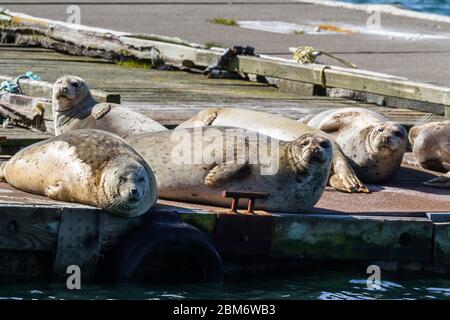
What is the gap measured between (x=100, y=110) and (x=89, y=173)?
209cm

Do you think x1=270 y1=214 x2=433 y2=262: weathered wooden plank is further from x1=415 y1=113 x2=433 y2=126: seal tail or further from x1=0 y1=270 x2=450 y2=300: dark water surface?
x1=415 y1=113 x2=433 y2=126: seal tail

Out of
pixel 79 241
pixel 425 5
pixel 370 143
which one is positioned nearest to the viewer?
pixel 79 241

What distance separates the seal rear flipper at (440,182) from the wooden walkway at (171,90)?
1662 millimetres

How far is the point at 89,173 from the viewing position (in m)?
8.02

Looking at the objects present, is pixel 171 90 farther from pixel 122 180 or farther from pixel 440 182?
pixel 122 180

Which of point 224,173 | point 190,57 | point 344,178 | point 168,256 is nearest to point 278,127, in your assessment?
point 344,178

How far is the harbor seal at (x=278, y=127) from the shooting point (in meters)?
9.45

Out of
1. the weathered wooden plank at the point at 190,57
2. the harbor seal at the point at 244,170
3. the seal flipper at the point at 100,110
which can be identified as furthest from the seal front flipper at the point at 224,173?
the weathered wooden plank at the point at 190,57

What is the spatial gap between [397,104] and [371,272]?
4239mm

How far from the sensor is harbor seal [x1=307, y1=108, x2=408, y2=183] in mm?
9820
